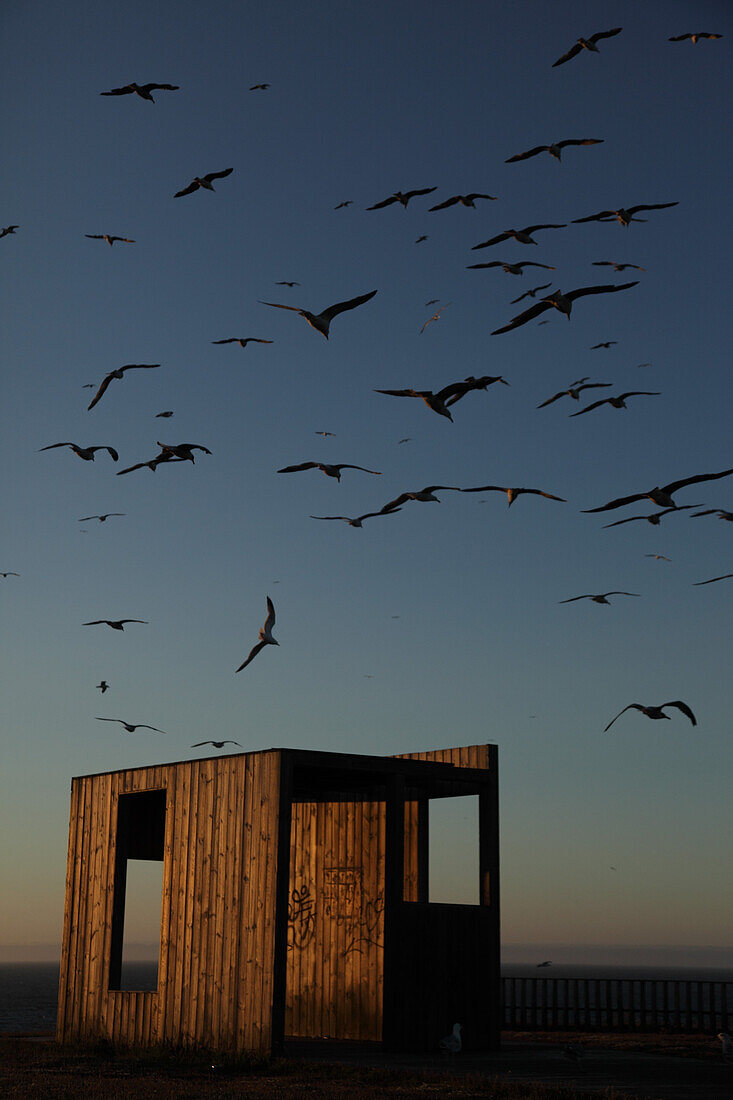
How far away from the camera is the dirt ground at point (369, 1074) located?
44.9ft

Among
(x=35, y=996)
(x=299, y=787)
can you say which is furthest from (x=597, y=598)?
(x=35, y=996)

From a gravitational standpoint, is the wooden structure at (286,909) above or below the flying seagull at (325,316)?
below

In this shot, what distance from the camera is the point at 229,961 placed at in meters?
17.8

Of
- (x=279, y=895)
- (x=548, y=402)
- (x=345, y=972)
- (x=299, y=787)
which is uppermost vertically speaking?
(x=548, y=402)

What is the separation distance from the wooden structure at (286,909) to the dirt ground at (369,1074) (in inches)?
27.0

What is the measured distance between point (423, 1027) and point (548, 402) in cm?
930

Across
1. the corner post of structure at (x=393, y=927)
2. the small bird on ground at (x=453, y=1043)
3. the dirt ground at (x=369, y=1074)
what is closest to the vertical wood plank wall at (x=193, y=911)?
the dirt ground at (x=369, y=1074)

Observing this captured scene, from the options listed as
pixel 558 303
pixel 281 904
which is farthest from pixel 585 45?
pixel 281 904

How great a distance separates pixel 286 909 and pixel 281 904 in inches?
7.4

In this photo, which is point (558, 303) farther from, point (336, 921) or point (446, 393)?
point (336, 921)

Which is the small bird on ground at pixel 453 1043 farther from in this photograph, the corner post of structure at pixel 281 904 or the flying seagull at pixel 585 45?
the flying seagull at pixel 585 45

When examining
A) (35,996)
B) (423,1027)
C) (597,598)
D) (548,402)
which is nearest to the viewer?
(548,402)

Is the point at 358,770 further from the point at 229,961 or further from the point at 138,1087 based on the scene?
the point at 138,1087

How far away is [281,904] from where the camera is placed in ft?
55.8
